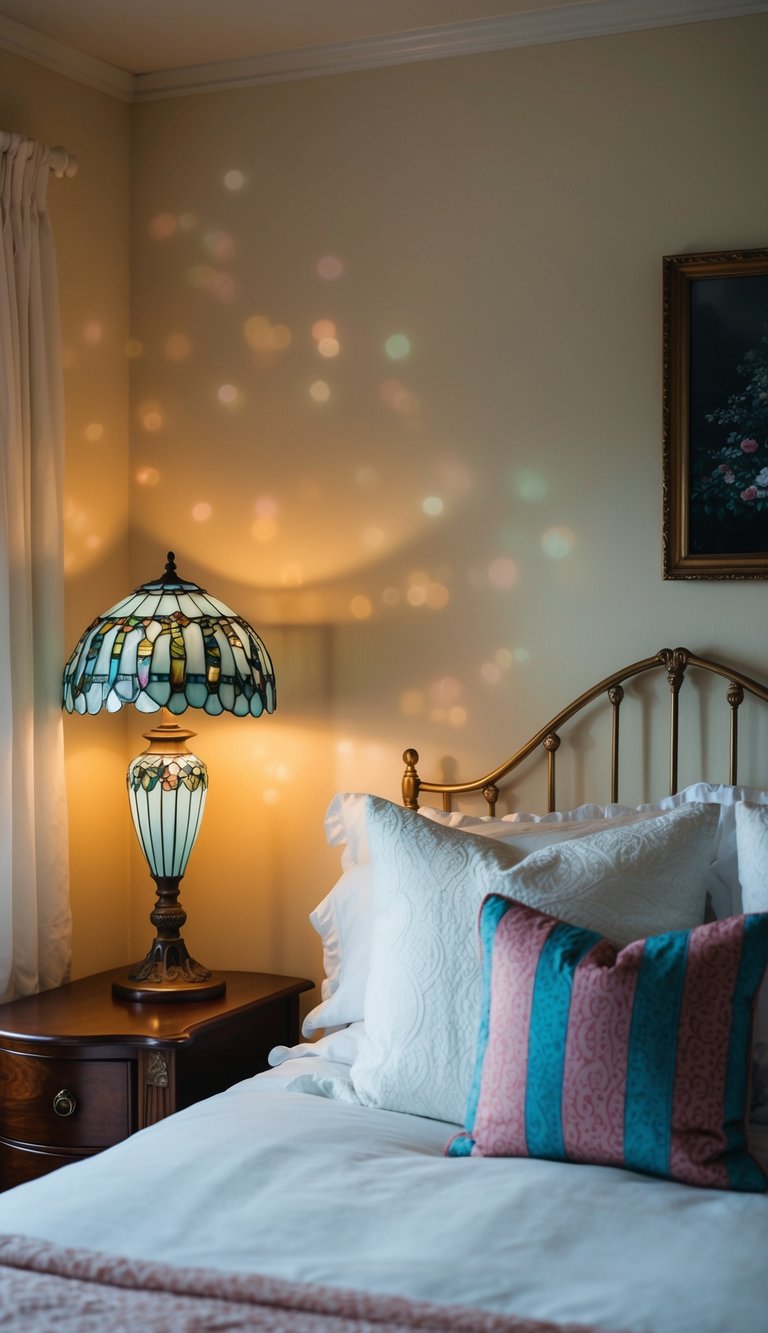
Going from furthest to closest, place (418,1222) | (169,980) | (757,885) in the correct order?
(169,980), (757,885), (418,1222)

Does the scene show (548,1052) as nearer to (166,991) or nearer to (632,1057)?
(632,1057)

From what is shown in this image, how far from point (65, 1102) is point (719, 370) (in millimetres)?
1913

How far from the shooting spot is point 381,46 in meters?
3.02

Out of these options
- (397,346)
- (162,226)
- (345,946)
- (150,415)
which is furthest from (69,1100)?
(162,226)

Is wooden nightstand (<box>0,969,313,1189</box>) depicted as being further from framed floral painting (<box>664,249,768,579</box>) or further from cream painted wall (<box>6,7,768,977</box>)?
framed floral painting (<box>664,249,768,579</box>)

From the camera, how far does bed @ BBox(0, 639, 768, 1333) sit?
148cm

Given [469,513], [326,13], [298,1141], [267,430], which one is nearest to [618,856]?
[298,1141]

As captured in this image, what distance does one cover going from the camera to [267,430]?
10.5 feet

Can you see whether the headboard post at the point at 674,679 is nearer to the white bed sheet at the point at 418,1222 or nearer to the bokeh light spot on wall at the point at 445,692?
the bokeh light spot on wall at the point at 445,692

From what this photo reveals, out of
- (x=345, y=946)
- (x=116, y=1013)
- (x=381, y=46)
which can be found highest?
(x=381, y=46)

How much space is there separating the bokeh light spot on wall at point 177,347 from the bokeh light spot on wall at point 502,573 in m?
0.92

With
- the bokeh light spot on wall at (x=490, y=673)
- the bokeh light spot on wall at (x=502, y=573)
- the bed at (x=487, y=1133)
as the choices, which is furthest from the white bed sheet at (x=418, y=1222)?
the bokeh light spot on wall at (x=502, y=573)

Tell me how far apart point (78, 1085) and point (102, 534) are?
4.18 feet

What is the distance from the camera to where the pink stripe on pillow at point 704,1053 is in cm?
182
